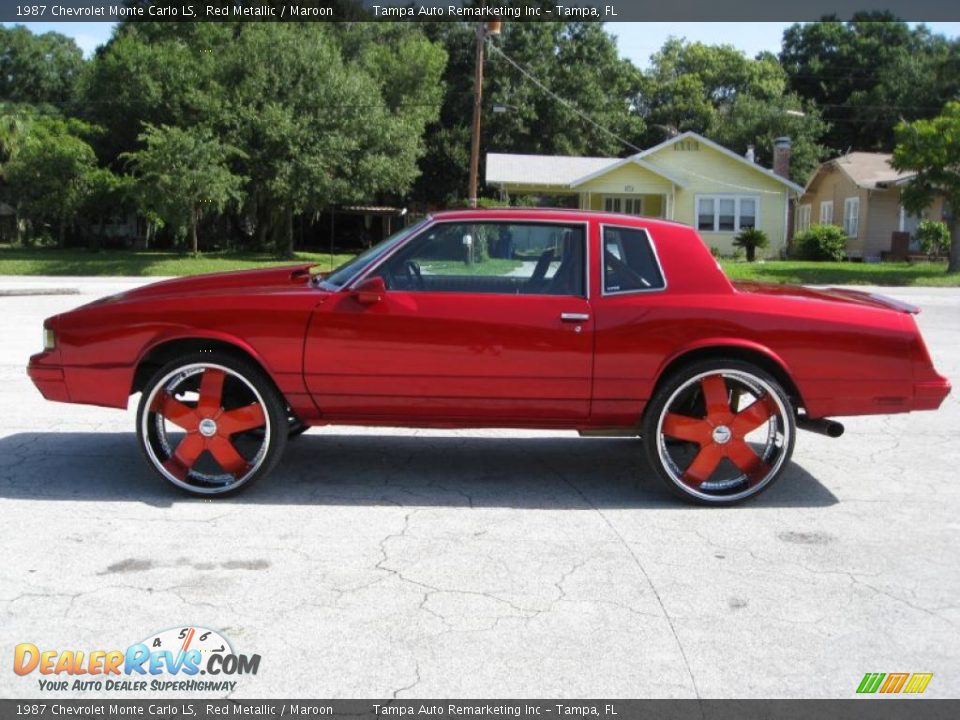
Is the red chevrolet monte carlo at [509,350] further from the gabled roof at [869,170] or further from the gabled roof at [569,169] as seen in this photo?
the gabled roof at [869,170]

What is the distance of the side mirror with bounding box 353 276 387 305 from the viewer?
512 centimetres

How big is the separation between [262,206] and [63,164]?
8.62 metres

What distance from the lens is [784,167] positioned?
45281mm

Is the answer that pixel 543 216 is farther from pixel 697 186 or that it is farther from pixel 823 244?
pixel 697 186

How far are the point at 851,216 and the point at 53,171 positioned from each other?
34.1 m

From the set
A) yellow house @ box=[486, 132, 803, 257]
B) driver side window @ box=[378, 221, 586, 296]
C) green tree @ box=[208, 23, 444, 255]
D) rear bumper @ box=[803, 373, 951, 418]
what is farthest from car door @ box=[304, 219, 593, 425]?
yellow house @ box=[486, 132, 803, 257]

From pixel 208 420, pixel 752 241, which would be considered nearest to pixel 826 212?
pixel 752 241

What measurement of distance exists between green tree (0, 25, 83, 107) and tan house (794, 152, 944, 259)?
47399 mm

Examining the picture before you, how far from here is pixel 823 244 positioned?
122ft

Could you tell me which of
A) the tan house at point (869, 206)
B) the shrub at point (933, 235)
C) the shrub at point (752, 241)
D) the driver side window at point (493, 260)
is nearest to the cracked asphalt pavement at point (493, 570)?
the driver side window at point (493, 260)

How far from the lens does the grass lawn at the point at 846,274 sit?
27438 mm

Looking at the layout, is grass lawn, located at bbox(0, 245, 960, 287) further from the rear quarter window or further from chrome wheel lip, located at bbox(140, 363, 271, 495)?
chrome wheel lip, located at bbox(140, 363, 271, 495)

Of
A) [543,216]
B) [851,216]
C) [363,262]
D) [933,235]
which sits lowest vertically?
[363,262]
